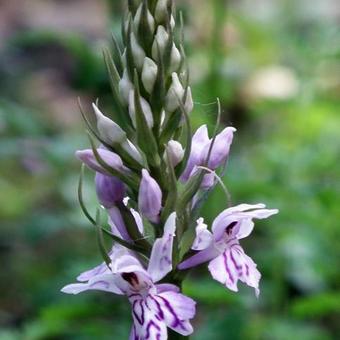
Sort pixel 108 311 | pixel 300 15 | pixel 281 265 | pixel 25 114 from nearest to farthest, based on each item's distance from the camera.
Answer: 1. pixel 108 311
2. pixel 281 265
3. pixel 25 114
4. pixel 300 15

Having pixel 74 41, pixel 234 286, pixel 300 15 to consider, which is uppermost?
pixel 234 286

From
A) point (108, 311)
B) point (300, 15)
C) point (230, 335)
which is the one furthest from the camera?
point (300, 15)

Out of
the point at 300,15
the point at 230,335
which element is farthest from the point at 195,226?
the point at 300,15

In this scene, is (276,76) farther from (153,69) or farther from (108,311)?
(153,69)

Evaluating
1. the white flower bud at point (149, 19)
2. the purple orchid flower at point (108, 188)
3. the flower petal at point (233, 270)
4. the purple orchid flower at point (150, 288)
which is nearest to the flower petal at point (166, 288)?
the purple orchid flower at point (150, 288)

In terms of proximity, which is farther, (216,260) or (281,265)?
(281,265)

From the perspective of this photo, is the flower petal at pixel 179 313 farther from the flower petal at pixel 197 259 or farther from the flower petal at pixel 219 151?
the flower petal at pixel 219 151

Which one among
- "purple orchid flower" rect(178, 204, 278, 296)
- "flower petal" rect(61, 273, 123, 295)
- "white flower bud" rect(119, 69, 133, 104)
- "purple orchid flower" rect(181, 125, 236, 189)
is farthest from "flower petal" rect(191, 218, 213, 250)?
"white flower bud" rect(119, 69, 133, 104)
